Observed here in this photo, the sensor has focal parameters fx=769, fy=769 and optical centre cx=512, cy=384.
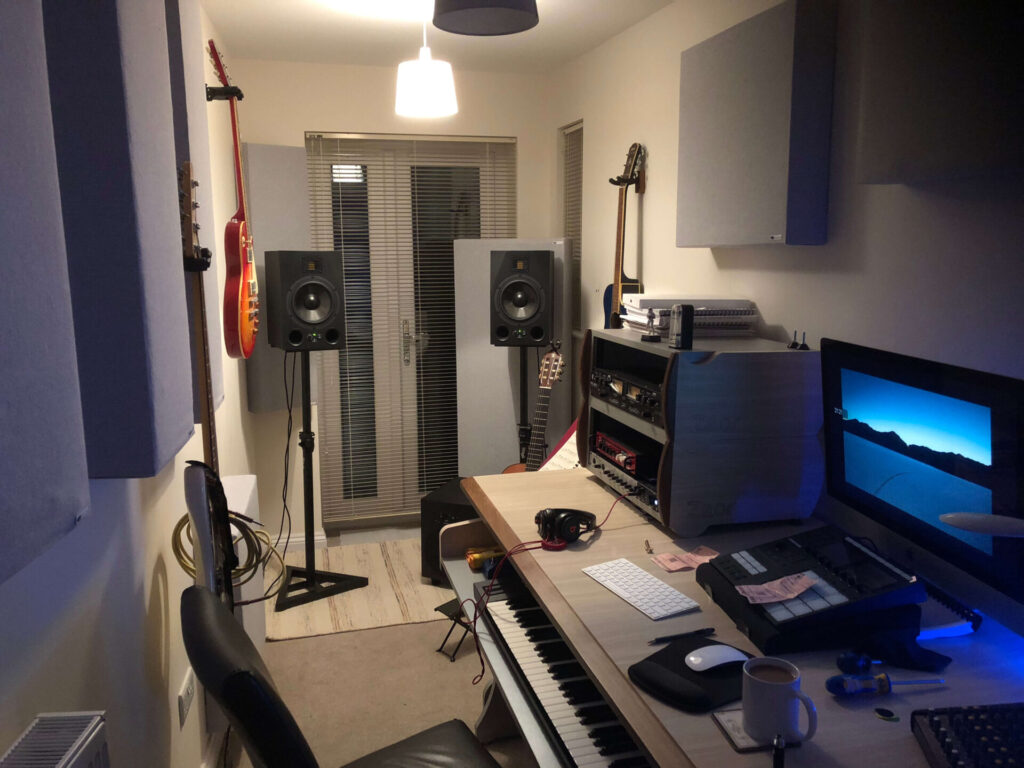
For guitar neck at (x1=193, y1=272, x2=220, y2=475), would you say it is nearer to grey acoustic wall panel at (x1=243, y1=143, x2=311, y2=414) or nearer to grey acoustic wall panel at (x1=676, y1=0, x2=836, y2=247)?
grey acoustic wall panel at (x1=676, y1=0, x2=836, y2=247)

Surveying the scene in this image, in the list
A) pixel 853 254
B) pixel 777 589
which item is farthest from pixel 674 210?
pixel 777 589

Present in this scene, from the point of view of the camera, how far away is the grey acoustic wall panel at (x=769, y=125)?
188 cm

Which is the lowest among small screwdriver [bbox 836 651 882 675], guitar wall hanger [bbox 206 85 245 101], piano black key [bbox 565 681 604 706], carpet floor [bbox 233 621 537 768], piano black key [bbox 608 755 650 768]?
carpet floor [bbox 233 621 537 768]

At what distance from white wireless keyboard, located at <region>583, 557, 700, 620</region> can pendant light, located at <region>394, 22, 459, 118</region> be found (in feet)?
6.19

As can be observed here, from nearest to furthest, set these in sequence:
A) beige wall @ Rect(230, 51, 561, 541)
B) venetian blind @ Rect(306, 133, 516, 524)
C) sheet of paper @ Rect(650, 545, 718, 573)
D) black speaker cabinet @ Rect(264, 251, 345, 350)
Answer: sheet of paper @ Rect(650, 545, 718, 573)
black speaker cabinet @ Rect(264, 251, 345, 350)
beige wall @ Rect(230, 51, 561, 541)
venetian blind @ Rect(306, 133, 516, 524)

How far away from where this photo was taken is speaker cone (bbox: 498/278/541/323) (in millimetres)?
3680

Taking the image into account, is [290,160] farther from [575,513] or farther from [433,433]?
[575,513]

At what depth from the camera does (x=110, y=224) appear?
47.3 inches

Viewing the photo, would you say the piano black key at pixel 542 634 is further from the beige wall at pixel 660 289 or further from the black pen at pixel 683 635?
the beige wall at pixel 660 289

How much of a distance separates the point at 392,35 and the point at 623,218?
1.27m

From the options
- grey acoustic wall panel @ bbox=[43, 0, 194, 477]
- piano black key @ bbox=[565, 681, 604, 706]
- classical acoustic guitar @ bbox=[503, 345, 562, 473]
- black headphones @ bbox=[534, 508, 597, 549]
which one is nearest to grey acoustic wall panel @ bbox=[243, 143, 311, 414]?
classical acoustic guitar @ bbox=[503, 345, 562, 473]

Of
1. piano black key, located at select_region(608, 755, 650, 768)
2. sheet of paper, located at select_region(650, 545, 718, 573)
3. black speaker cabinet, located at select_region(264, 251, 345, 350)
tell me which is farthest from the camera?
black speaker cabinet, located at select_region(264, 251, 345, 350)

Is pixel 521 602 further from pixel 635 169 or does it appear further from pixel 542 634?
pixel 635 169

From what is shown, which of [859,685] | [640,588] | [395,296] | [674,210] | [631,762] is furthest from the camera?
[395,296]
